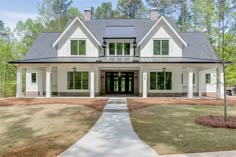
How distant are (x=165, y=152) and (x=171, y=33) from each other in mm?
18261

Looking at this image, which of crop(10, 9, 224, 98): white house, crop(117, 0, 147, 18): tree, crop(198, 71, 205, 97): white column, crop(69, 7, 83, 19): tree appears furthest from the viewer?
crop(69, 7, 83, 19): tree

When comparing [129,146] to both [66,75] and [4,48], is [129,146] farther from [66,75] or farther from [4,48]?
[4,48]

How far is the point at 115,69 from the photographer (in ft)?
82.7

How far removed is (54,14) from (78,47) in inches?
803

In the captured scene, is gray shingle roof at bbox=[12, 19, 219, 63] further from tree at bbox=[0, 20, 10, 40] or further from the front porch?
tree at bbox=[0, 20, 10, 40]

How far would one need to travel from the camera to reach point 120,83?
86.4 feet

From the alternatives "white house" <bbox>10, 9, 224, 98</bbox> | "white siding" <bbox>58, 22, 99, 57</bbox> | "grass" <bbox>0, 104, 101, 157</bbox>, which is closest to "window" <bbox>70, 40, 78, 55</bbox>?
"white house" <bbox>10, 9, 224, 98</bbox>

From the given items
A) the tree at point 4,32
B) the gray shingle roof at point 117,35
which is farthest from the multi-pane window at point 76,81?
the tree at point 4,32

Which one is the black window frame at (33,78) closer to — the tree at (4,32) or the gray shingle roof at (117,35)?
the gray shingle roof at (117,35)

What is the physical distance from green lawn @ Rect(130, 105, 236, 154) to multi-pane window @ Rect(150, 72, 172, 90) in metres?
10.9

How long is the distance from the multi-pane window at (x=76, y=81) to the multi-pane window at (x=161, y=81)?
21.5 ft

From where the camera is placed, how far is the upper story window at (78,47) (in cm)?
2362

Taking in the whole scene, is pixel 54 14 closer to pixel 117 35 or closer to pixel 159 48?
pixel 117 35

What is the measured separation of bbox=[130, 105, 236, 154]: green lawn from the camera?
Answer: 7.17m
